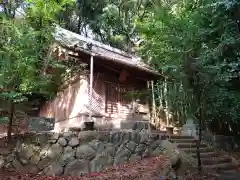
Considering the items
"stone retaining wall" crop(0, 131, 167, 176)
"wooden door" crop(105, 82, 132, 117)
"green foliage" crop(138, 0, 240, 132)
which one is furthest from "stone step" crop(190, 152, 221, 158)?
"wooden door" crop(105, 82, 132, 117)

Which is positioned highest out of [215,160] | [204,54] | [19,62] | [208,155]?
[204,54]

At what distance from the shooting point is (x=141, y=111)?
550 inches

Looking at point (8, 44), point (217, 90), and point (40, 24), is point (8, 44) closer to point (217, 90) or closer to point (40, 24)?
point (40, 24)

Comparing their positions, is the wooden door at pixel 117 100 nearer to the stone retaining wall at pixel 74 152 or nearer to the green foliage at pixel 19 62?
the green foliage at pixel 19 62

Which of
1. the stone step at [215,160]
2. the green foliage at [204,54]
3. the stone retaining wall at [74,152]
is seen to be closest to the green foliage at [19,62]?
the stone retaining wall at [74,152]

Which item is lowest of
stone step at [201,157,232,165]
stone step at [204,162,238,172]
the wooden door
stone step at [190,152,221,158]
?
stone step at [204,162,238,172]

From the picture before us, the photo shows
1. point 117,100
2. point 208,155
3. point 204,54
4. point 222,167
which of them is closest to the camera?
point 204,54

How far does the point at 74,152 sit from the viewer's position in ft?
26.9

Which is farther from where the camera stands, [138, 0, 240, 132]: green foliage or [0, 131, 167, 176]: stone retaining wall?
[0, 131, 167, 176]: stone retaining wall

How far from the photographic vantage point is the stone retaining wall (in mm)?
7891

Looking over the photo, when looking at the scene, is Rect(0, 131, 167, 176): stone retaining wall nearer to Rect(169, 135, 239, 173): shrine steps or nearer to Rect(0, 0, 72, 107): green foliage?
Rect(169, 135, 239, 173): shrine steps

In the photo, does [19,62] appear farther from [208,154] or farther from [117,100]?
[208,154]

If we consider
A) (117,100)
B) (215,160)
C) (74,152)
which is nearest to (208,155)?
(215,160)

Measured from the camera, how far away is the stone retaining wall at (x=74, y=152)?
7891 millimetres
